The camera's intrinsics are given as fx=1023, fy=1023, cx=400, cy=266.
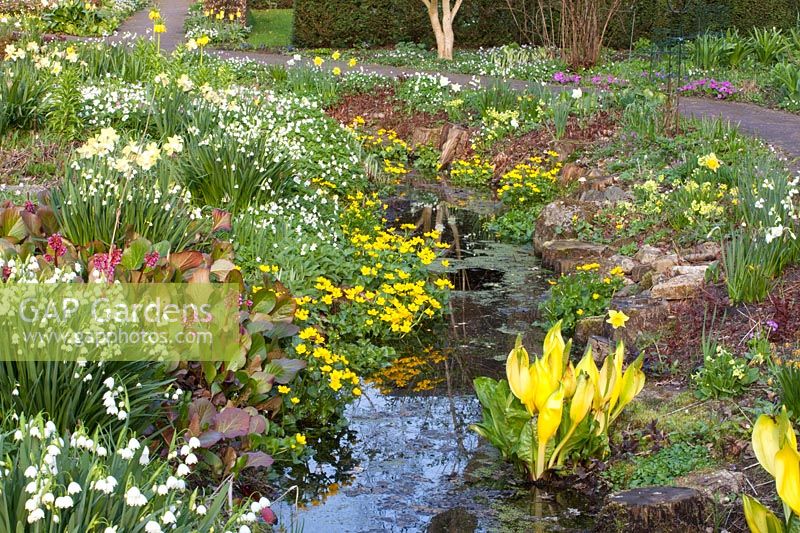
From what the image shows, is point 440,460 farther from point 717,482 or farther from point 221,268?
point 221,268

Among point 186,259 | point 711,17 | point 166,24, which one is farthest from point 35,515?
point 166,24

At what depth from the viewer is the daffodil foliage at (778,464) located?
3.08 meters

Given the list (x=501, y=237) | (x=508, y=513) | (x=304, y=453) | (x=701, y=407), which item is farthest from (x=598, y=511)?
(x=501, y=237)

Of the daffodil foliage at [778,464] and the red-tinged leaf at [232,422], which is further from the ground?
the daffodil foliage at [778,464]

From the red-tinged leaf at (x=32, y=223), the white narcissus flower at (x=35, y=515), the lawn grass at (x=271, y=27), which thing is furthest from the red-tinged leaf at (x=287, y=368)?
the lawn grass at (x=271, y=27)

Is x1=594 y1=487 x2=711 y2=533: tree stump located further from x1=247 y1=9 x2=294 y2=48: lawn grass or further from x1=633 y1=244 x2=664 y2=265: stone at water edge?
x1=247 y1=9 x2=294 y2=48: lawn grass

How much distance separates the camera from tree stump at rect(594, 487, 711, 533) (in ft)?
13.8

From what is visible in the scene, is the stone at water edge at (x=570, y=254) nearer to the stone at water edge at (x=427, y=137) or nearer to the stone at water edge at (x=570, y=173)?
the stone at water edge at (x=570, y=173)

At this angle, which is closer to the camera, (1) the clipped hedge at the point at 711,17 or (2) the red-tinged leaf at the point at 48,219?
(2) the red-tinged leaf at the point at 48,219

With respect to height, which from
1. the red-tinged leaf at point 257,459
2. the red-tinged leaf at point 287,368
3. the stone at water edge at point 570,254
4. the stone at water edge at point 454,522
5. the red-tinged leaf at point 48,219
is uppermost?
the red-tinged leaf at point 48,219

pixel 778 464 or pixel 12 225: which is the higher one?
pixel 12 225

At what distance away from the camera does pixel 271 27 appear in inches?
904

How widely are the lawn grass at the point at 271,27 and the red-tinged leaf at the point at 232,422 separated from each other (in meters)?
15.2

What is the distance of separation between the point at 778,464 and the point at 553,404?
4.96 ft
